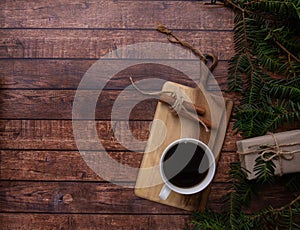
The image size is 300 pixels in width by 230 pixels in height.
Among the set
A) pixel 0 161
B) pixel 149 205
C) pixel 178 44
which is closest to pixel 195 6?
pixel 178 44

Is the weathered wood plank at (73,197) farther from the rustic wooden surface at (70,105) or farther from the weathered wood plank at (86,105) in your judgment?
the weathered wood plank at (86,105)

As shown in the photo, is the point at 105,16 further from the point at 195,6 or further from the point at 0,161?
the point at 0,161

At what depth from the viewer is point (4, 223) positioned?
1.13m

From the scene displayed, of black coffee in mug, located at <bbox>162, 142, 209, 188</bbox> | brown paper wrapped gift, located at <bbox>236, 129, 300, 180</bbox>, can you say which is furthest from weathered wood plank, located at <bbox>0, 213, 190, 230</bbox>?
brown paper wrapped gift, located at <bbox>236, 129, 300, 180</bbox>

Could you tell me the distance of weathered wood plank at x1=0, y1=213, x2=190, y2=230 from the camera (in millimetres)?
1133

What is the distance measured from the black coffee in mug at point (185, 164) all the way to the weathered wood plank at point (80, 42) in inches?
9.5

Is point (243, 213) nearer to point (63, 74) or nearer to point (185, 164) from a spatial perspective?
point (185, 164)

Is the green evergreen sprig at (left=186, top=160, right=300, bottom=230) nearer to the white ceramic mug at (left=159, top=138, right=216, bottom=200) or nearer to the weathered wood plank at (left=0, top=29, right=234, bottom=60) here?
the white ceramic mug at (left=159, top=138, right=216, bottom=200)

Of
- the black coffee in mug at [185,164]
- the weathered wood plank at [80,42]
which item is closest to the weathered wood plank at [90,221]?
the black coffee in mug at [185,164]

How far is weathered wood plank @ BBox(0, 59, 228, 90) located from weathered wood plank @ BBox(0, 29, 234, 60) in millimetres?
17

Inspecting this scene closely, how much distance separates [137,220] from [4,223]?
0.31 m

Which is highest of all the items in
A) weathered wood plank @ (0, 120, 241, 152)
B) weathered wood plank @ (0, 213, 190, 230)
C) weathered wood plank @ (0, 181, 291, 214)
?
weathered wood plank @ (0, 120, 241, 152)

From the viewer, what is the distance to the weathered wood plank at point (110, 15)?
45.4 inches

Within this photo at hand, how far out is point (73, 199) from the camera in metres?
1.13
